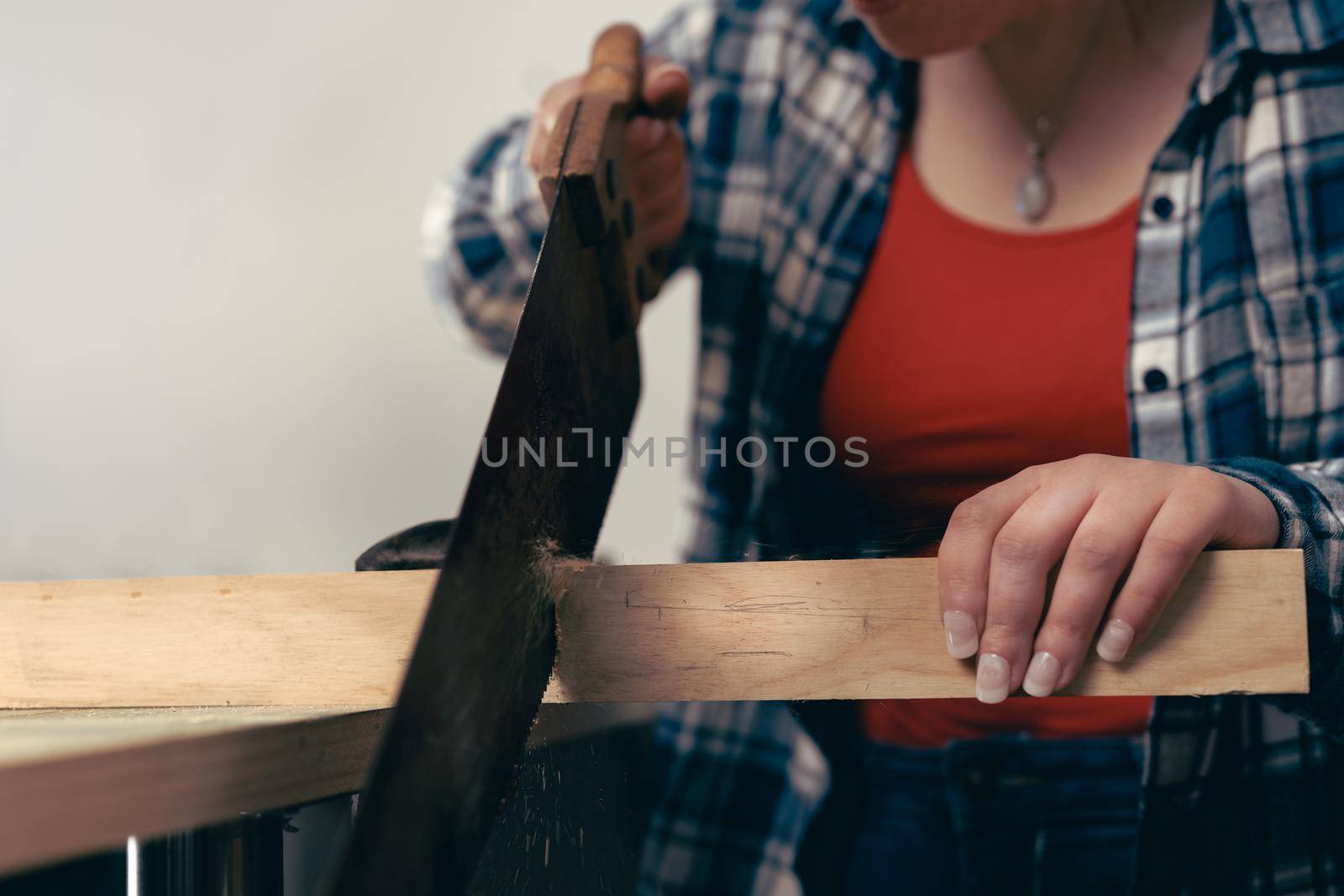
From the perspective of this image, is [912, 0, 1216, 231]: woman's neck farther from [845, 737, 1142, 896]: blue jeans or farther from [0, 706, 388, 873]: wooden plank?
[0, 706, 388, 873]: wooden plank

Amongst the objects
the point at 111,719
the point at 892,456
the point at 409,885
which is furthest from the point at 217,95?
the point at 409,885

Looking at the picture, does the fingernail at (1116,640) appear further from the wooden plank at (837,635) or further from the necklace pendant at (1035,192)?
the necklace pendant at (1035,192)

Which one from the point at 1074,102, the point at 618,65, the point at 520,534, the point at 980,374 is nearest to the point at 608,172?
the point at 618,65

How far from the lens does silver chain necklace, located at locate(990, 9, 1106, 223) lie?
2.79 feet

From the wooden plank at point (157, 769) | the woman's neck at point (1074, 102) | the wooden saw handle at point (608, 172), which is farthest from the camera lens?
the woman's neck at point (1074, 102)

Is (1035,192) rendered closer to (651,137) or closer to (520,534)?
(651,137)

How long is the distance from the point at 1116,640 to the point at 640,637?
0.19 m

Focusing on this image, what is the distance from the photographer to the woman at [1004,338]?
71 centimetres

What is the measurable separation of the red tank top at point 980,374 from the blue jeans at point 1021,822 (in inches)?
1.1

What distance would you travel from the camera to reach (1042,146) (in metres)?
0.87

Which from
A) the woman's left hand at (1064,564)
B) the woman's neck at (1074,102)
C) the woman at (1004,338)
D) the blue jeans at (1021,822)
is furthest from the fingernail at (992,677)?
the woman's neck at (1074,102)

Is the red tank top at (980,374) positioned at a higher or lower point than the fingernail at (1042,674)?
lower

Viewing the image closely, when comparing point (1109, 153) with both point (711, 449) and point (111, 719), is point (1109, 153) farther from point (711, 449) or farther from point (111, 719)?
point (111, 719)

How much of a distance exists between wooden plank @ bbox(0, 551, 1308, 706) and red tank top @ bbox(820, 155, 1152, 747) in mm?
307
